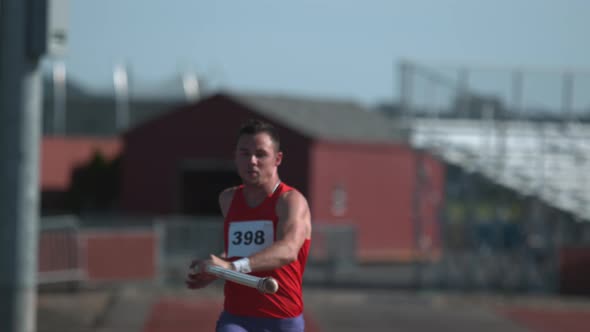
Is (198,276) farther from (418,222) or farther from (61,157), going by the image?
(61,157)

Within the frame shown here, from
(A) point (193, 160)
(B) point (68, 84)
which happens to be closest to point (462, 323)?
(A) point (193, 160)

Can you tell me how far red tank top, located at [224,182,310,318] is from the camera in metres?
4.97

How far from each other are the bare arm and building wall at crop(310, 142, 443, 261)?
74.1 ft

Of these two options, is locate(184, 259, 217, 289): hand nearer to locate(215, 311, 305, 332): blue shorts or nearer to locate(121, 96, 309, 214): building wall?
locate(215, 311, 305, 332): blue shorts

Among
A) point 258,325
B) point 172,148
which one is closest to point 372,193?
point 172,148

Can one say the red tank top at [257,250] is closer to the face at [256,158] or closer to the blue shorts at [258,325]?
the blue shorts at [258,325]

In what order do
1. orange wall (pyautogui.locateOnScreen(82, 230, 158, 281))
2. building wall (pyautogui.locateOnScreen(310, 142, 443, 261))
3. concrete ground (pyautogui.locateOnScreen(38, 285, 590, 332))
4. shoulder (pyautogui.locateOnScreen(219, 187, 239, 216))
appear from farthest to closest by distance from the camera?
building wall (pyautogui.locateOnScreen(310, 142, 443, 261)), orange wall (pyautogui.locateOnScreen(82, 230, 158, 281)), concrete ground (pyautogui.locateOnScreen(38, 285, 590, 332)), shoulder (pyautogui.locateOnScreen(219, 187, 239, 216))

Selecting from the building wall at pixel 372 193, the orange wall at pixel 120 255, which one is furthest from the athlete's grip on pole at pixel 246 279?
the building wall at pixel 372 193

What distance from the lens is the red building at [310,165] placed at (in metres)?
27.9

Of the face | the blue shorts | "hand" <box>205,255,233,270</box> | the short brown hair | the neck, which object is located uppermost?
the short brown hair

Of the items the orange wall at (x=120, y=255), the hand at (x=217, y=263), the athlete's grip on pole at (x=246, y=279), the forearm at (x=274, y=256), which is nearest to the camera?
the athlete's grip on pole at (x=246, y=279)

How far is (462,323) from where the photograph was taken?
1517cm

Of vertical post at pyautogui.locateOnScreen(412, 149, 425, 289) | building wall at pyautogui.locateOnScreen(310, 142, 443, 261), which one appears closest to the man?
vertical post at pyautogui.locateOnScreen(412, 149, 425, 289)

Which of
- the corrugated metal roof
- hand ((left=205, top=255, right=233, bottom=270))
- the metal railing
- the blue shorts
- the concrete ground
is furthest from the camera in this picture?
the corrugated metal roof
